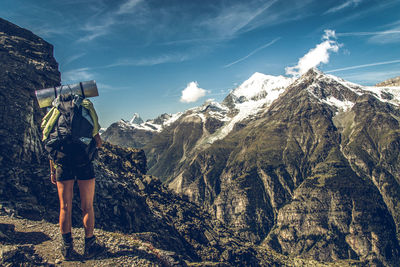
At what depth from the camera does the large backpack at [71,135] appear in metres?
12.3

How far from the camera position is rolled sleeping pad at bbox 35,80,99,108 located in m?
13.8

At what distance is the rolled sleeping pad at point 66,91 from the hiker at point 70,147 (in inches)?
30.0

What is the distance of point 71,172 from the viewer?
41.7 feet

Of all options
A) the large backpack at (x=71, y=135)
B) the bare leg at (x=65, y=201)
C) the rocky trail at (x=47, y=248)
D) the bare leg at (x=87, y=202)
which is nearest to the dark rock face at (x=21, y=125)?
the rocky trail at (x=47, y=248)

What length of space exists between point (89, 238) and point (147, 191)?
55453mm

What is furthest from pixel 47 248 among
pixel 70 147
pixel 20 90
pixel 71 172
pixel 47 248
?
pixel 20 90

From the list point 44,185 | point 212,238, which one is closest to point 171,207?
point 212,238

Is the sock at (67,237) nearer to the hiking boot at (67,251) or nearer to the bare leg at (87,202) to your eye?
the hiking boot at (67,251)

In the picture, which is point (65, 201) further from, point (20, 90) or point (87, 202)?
point (20, 90)

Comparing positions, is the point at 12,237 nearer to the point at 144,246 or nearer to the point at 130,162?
the point at 144,246

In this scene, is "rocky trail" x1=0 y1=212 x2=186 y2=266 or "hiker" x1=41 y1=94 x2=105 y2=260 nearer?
"hiker" x1=41 y1=94 x2=105 y2=260

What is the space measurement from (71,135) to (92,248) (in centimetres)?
680

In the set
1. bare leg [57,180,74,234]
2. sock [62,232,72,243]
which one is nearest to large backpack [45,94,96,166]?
bare leg [57,180,74,234]

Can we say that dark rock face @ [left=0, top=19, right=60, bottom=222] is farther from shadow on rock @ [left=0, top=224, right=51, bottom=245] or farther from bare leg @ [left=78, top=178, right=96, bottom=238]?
bare leg @ [left=78, top=178, right=96, bottom=238]
